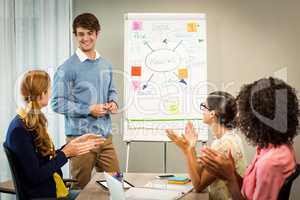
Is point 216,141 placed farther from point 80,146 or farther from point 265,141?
point 80,146

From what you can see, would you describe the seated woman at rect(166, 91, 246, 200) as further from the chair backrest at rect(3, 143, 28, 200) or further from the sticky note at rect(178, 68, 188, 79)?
the sticky note at rect(178, 68, 188, 79)

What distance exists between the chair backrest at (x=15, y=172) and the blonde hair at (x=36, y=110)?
0.19 meters

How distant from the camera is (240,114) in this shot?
213 centimetres

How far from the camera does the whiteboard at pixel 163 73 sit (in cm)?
398

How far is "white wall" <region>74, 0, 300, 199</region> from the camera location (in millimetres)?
4406

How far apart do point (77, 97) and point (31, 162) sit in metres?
1.38

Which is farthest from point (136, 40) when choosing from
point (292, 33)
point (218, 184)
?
point (218, 184)

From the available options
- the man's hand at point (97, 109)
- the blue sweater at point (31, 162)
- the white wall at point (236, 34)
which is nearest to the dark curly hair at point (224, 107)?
the blue sweater at point (31, 162)

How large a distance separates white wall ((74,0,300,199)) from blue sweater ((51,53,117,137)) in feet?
2.46

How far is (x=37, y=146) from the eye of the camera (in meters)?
2.49

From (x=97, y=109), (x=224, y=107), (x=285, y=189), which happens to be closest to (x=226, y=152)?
(x=224, y=107)

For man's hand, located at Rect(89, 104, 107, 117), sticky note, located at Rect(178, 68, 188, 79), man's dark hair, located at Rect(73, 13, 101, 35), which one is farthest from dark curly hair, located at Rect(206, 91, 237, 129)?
man's dark hair, located at Rect(73, 13, 101, 35)

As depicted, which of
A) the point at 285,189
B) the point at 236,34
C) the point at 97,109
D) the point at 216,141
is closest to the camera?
the point at 285,189

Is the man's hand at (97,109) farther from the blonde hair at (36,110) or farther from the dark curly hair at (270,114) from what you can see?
the dark curly hair at (270,114)
